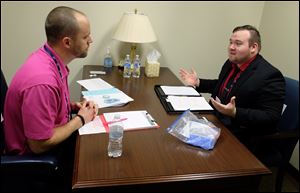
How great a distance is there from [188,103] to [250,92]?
14.6 inches

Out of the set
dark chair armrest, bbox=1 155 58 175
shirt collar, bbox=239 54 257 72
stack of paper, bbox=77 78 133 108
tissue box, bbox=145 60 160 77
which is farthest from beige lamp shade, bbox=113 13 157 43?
dark chair armrest, bbox=1 155 58 175

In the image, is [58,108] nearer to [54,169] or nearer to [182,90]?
[54,169]

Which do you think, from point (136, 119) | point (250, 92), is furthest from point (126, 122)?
point (250, 92)

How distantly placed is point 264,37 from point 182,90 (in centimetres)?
112

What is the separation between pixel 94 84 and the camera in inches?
76.4

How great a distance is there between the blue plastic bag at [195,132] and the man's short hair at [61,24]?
0.63 m

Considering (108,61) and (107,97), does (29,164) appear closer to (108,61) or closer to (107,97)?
(107,97)

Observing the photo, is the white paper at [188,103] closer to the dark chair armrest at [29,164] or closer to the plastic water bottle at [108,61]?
the dark chair armrest at [29,164]

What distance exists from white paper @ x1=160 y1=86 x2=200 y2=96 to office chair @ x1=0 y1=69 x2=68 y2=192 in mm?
885

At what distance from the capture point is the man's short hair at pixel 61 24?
1.21 m

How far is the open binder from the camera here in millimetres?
1563

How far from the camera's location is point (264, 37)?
2480 mm

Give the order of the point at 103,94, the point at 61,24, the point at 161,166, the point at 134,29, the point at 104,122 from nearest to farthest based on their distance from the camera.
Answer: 1. the point at 161,166
2. the point at 61,24
3. the point at 104,122
4. the point at 103,94
5. the point at 134,29

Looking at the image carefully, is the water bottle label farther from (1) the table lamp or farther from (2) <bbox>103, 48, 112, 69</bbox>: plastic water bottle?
(1) the table lamp
